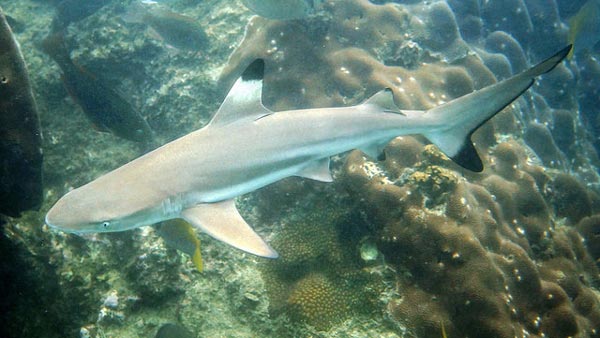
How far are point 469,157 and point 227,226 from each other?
2808 millimetres

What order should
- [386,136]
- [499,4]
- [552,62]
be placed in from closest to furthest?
[552,62] < [386,136] < [499,4]

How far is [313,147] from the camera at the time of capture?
11.5ft

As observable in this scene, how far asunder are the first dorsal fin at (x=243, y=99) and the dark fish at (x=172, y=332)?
2300mm

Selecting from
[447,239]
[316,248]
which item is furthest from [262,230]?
[447,239]

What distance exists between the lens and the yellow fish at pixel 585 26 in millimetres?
8516

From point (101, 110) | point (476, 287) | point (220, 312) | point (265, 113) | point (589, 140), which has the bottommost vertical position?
point (589, 140)

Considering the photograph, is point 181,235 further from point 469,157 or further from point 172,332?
point 469,157

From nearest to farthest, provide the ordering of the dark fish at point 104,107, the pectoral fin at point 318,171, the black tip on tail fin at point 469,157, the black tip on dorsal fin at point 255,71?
the black tip on dorsal fin at point 255,71 → the pectoral fin at point 318,171 → the black tip on tail fin at point 469,157 → the dark fish at point 104,107

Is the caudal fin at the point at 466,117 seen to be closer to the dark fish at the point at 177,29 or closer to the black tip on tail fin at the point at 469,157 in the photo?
the black tip on tail fin at the point at 469,157

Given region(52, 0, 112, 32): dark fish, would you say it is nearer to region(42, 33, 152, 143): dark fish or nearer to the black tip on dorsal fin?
region(42, 33, 152, 143): dark fish

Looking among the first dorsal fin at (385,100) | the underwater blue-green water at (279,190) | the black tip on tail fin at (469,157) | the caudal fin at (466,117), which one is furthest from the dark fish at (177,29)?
the black tip on tail fin at (469,157)

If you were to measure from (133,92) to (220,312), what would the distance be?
4.47m

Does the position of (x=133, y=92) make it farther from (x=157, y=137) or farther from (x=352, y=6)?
(x=352, y=6)

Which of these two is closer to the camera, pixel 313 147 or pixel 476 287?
pixel 313 147
